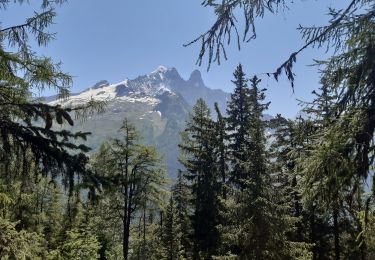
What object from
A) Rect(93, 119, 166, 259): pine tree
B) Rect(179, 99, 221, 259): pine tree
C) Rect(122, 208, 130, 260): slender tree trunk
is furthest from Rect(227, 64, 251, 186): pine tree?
Rect(122, 208, 130, 260): slender tree trunk

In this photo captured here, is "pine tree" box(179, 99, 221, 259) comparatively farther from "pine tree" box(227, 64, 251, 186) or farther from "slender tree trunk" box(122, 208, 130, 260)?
"slender tree trunk" box(122, 208, 130, 260)

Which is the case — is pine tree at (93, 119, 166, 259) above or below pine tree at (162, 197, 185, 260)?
above

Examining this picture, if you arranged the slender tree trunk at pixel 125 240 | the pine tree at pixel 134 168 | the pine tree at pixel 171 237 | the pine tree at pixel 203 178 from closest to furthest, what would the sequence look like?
the slender tree trunk at pixel 125 240, the pine tree at pixel 134 168, the pine tree at pixel 203 178, the pine tree at pixel 171 237

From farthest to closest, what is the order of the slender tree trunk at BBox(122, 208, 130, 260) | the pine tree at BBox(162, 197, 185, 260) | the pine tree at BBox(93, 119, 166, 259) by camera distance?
the pine tree at BBox(162, 197, 185, 260), the pine tree at BBox(93, 119, 166, 259), the slender tree trunk at BBox(122, 208, 130, 260)

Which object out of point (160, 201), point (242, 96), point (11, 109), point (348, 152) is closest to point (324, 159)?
point (348, 152)

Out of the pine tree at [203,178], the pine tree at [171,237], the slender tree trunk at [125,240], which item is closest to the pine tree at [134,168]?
the slender tree trunk at [125,240]

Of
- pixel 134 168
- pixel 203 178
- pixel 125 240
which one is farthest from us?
pixel 203 178

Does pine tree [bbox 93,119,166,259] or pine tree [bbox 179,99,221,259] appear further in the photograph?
pine tree [bbox 179,99,221,259]

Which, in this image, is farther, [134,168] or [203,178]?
[203,178]

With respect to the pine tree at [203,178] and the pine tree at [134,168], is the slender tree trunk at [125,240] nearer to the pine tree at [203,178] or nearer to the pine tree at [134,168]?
the pine tree at [134,168]

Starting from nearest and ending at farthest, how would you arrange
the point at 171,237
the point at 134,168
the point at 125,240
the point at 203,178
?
1. the point at 125,240
2. the point at 134,168
3. the point at 203,178
4. the point at 171,237

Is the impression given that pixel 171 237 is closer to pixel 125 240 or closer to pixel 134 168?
pixel 125 240

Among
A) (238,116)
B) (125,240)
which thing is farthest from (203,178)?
(125,240)

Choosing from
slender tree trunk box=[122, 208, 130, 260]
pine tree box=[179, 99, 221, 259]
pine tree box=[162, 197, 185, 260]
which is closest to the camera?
slender tree trunk box=[122, 208, 130, 260]
